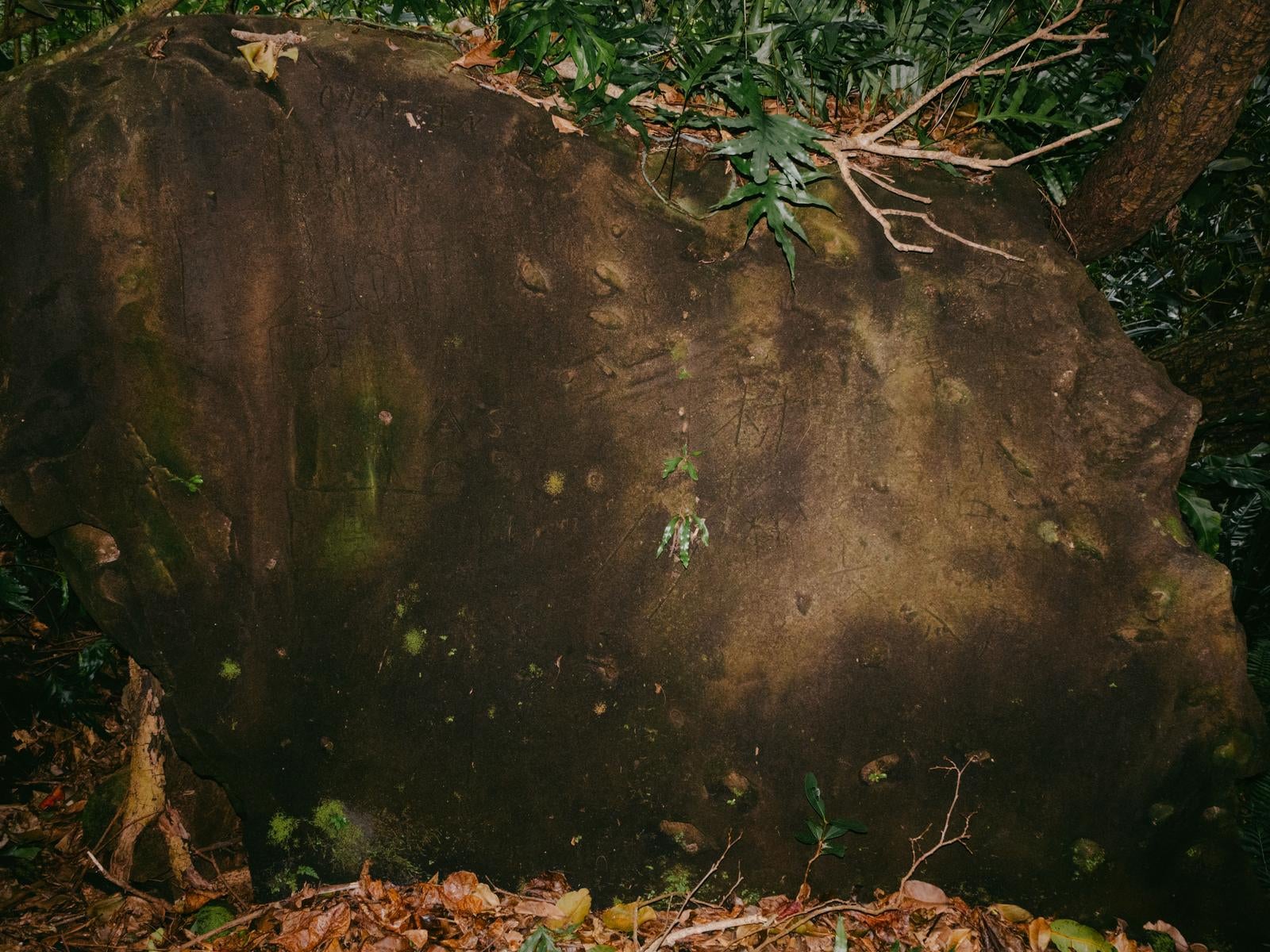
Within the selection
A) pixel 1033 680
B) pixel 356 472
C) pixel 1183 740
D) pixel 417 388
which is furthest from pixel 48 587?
pixel 1183 740

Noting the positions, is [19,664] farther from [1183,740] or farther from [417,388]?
[1183,740]

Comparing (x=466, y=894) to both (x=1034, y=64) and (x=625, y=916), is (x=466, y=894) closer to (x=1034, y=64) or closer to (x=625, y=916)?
(x=625, y=916)

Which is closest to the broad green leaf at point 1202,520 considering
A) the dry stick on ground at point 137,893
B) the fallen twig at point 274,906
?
the fallen twig at point 274,906

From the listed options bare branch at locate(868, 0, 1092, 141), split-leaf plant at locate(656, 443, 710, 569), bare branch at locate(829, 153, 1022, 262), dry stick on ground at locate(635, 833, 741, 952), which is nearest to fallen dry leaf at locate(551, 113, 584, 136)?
bare branch at locate(829, 153, 1022, 262)

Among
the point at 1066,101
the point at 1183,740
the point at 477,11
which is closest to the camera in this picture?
the point at 1183,740

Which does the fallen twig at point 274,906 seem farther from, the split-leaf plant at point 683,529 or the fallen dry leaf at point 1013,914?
the fallen dry leaf at point 1013,914

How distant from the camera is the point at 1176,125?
2301 mm

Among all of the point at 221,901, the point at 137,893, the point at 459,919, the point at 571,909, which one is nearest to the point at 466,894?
the point at 459,919

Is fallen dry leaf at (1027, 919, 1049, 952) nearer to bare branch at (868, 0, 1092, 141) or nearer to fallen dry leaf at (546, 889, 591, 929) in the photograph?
fallen dry leaf at (546, 889, 591, 929)

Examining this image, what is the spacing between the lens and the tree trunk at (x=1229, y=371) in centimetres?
Answer: 283

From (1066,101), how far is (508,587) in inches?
95.8

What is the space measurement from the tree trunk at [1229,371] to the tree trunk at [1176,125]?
21.7 inches

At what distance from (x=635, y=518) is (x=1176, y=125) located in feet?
6.34

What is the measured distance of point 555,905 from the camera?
2314 millimetres
